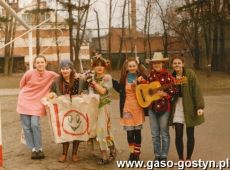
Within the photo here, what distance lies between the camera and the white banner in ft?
22.7

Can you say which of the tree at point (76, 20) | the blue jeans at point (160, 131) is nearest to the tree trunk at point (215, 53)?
the tree at point (76, 20)

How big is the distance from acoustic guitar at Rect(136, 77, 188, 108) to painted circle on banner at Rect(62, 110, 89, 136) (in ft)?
3.03

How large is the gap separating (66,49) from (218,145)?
202ft

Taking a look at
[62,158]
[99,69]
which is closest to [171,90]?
[99,69]

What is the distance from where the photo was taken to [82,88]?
6.97m

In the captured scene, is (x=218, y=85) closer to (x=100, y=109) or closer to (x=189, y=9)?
(x=189, y=9)

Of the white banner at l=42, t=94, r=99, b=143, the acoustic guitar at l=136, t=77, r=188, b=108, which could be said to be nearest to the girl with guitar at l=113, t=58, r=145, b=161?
the acoustic guitar at l=136, t=77, r=188, b=108

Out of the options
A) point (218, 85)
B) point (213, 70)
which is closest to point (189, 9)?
point (213, 70)

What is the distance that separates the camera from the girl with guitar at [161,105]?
6.54m

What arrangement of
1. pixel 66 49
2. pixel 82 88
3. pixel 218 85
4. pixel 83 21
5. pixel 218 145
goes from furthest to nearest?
pixel 66 49 < pixel 83 21 < pixel 218 85 < pixel 218 145 < pixel 82 88

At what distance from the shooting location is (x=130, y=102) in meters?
6.79

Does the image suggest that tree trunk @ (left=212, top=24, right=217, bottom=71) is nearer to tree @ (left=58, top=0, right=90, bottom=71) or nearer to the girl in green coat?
tree @ (left=58, top=0, right=90, bottom=71)

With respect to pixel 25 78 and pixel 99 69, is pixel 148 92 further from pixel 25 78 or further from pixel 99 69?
pixel 25 78

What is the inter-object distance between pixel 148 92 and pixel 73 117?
1259 millimetres
